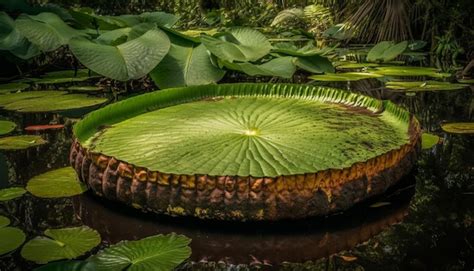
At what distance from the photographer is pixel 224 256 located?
3.34ft

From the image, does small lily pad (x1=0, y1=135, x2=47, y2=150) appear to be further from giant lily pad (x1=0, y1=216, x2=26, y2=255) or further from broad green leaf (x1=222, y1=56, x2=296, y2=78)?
broad green leaf (x1=222, y1=56, x2=296, y2=78)

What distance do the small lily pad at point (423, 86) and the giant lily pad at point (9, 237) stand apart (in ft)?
6.60

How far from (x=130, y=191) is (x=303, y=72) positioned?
2.27 metres

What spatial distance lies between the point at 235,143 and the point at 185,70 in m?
1.07

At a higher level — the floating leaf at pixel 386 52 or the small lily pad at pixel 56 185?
the floating leaf at pixel 386 52

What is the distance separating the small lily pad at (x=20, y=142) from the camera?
1.67 meters

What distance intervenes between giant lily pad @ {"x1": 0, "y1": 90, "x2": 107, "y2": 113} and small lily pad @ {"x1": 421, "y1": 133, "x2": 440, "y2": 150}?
143 cm

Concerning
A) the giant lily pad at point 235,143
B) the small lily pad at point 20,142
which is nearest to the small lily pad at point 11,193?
the giant lily pad at point 235,143

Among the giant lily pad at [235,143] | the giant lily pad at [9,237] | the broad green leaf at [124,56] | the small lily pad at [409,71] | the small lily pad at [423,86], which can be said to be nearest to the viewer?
the giant lily pad at [9,237]

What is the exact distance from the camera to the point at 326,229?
3.67 feet

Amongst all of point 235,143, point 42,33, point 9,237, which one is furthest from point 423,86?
point 9,237

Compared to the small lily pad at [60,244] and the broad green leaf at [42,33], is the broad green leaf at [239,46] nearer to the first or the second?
the broad green leaf at [42,33]

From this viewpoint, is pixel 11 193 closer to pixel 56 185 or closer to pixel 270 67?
pixel 56 185

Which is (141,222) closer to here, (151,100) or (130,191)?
(130,191)
